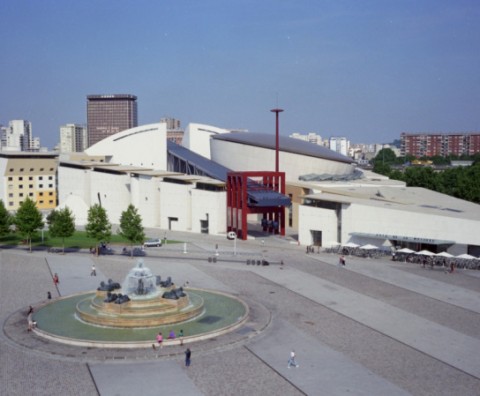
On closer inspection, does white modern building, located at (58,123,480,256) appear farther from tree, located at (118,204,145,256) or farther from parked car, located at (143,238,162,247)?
tree, located at (118,204,145,256)

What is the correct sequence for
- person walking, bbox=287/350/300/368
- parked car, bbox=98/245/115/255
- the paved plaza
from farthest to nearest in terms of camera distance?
parked car, bbox=98/245/115/255 < person walking, bbox=287/350/300/368 < the paved plaza

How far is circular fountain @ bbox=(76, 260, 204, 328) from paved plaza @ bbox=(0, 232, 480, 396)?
8.69 feet

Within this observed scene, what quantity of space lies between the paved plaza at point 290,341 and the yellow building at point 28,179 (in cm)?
3683

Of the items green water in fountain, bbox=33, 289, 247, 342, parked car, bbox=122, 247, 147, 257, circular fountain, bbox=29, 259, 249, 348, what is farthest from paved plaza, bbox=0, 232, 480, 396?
parked car, bbox=122, 247, 147, 257

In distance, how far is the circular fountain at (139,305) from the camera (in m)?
23.8

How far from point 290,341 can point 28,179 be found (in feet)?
194

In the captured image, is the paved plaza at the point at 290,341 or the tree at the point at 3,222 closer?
the paved plaza at the point at 290,341

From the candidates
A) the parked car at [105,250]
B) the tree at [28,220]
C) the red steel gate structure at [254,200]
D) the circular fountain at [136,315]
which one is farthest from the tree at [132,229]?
the circular fountain at [136,315]

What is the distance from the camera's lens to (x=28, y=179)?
7288 cm

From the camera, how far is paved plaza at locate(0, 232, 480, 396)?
1764 centimetres

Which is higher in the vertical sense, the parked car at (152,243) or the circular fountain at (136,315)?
the parked car at (152,243)

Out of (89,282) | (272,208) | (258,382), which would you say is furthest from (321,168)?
(258,382)

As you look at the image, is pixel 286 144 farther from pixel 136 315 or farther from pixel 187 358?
pixel 187 358

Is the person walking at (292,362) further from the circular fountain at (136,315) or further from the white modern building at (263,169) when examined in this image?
the white modern building at (263,169)
